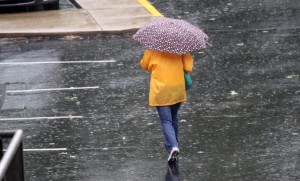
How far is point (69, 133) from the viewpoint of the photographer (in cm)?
1061

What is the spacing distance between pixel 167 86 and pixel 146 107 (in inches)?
92.1

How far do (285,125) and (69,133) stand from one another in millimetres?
2588

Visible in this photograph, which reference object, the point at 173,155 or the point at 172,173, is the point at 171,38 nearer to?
the point at 173,155

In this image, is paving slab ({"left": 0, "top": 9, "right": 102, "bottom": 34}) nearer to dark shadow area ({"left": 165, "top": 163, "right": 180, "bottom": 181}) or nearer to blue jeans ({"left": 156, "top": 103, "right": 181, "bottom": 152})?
blue jeans ({"left": 156, "top": 103, "right": 181, "bottom": 152})

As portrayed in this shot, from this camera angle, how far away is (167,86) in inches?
366

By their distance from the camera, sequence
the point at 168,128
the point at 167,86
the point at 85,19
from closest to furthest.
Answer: the point at 167,86
the point at 168,128
the point at 85,19

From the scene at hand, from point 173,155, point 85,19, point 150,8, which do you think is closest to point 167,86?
point 173,155

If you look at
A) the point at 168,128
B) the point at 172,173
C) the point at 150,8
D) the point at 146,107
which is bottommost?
the point at 150,8

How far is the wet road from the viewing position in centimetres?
941

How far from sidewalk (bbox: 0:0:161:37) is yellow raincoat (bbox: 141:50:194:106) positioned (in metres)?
6.39

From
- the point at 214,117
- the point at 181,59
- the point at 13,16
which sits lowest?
the point at 13,16

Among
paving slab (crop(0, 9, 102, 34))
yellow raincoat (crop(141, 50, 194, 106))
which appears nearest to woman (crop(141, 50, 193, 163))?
yellow raincoat (crop(141, 50, 194, 106))

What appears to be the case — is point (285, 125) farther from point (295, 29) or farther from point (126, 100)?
point (295, 29)

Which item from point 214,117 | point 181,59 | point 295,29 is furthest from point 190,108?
point 295,29
